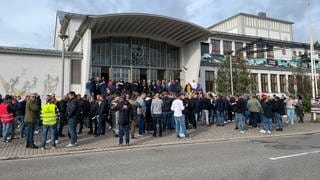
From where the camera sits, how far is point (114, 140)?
535 inches

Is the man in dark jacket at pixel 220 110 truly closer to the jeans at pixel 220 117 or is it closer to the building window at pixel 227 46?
the jeans at pixel 220 117

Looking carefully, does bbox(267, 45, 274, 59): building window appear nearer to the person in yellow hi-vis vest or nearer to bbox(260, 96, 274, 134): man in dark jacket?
bbox(260, 96, 274, 134): man in dark jacket

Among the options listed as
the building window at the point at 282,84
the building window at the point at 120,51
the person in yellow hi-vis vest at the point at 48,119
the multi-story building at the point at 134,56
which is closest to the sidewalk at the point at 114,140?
the person in yellow hi-vis vest at the point at 48,119

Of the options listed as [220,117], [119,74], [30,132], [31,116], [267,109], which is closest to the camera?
[31,116]

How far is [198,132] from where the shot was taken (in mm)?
16172

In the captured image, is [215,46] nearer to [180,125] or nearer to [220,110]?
[220,110]

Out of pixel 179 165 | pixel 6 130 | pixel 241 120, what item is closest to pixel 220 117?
pixel 241 120

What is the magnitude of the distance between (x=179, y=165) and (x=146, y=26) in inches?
822

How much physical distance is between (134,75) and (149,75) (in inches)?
56.5

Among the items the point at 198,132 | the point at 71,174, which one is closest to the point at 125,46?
the point at 198,132

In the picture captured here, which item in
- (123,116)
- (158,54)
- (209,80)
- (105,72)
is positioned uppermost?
(158,54)

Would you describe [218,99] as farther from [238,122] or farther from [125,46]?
[125,46]

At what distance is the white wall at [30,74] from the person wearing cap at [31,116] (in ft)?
38.8

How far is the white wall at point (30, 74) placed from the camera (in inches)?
888
